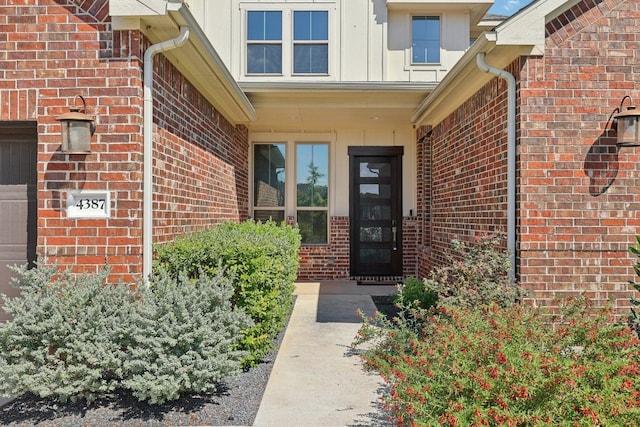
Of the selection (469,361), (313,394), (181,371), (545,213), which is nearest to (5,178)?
(181,371)

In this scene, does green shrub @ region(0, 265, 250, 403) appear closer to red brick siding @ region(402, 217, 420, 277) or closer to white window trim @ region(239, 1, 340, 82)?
red brick siding @ region(402, 217, 420, 277)

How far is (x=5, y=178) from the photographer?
420cm

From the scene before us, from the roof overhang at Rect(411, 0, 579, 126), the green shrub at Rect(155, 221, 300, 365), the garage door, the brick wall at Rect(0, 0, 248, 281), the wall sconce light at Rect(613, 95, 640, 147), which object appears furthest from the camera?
the roof overhang at Rect(411, 0, 579, 126)

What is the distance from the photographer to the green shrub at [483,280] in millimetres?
4375

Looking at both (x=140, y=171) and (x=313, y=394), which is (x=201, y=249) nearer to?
(x=140, y=171)

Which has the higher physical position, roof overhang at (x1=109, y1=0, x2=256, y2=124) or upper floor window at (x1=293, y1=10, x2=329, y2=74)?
upper floor window at (x1=293, y1=10, x2=329, y2=74)

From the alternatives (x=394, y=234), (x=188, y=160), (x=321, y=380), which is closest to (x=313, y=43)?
(x=394, y=234)

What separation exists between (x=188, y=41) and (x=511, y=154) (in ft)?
12.0

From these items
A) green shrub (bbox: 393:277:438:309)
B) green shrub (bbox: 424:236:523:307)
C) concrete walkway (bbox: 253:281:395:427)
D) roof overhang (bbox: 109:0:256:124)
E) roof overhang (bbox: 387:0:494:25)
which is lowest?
concrete walkway (bbox: 253:281:395:427)

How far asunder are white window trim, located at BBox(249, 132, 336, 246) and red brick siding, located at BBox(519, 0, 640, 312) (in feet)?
17.0

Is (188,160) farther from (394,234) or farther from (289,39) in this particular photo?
(394,234)

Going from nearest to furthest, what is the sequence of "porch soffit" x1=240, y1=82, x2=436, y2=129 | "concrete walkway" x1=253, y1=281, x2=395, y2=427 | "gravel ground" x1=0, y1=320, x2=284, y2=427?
"gravel ground" x1=0, y1=320, x2=284, y2=427, "concrete walkway" x1=253, y1=281, x2=395, y2=427, "porch soffit" x1=240, y1=82, x2=436, y2=129

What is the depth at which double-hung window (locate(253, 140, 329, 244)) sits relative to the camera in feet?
31.1

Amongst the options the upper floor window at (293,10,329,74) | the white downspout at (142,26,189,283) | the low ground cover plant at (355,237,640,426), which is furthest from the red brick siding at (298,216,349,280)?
the low ground cover plant at (355,237,640,426)
